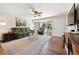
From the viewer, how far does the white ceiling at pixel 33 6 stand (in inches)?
84.7

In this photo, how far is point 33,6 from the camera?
218cm

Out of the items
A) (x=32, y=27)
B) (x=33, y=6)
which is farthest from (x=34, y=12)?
(x=32, y=27)

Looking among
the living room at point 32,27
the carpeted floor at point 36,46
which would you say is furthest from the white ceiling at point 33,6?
the carpeted floor at point 36,46

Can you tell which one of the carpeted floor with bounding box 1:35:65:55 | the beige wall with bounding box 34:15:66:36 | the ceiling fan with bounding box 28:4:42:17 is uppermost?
the ceiling fan with bounding box 28:4:42:17

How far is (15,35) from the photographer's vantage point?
224 centimetres

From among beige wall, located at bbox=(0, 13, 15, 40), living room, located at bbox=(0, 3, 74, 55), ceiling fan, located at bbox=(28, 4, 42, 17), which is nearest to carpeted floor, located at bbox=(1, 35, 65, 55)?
living room, located at bbox=(0, 3, 74, 55)

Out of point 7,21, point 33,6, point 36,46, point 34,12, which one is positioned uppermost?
point 33,6

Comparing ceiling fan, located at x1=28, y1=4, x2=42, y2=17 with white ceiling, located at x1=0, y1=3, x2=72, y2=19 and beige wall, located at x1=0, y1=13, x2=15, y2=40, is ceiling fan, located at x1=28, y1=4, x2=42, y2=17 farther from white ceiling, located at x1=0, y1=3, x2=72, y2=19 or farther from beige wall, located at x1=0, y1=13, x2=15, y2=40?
beige wall, located at x1=0, y1=13, x2=15, y2=40

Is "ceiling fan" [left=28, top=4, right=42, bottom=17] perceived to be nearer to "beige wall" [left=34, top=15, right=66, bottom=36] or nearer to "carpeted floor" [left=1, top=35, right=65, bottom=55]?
"beige wall" [left=34, top=15, right=66, bottom=36]

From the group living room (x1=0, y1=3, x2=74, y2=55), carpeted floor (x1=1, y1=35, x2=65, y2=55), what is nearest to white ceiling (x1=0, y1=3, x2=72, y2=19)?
living room (x1=0, y1=3, x2=74, y2=55)

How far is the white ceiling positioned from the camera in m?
2.15

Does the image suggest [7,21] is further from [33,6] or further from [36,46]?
[36,46]

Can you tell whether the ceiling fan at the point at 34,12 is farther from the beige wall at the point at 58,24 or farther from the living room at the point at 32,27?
the beige wall at the point at 58,24

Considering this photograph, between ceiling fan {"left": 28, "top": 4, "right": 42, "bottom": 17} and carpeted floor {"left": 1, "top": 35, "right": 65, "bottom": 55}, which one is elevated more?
ceiling fan {"left": 28, "top": 4, "right": 42, "bottom": 17}
